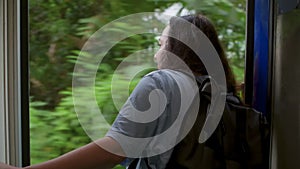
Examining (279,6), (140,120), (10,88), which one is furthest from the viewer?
(10,88)

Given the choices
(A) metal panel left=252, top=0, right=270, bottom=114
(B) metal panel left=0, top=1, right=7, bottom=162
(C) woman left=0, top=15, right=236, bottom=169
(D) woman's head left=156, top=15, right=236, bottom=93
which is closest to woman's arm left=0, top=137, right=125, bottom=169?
(C) woman left=0, top=15, right=236, bottom=169

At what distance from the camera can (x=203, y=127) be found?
4.05 feet

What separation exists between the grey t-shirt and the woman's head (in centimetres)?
14

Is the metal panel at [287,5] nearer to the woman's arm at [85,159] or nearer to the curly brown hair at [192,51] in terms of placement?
the curly brown hair at [192,51]

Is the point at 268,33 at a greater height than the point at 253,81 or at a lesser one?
greater

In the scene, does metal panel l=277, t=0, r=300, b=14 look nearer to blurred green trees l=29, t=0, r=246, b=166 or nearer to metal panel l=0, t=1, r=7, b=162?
blurred green trees l=29, t=0, r=246, b=166

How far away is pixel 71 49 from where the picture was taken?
5.33ft

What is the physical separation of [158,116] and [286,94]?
44cm

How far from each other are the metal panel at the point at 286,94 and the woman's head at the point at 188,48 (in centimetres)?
17

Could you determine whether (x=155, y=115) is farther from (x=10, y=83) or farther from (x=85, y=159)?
(x=10, y=83)

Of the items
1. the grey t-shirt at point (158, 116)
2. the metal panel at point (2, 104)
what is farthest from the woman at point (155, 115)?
the metal panel at point (2, 104)

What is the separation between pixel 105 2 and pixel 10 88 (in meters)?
0.50

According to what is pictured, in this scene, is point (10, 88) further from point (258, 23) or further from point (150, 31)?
point (258, 23)

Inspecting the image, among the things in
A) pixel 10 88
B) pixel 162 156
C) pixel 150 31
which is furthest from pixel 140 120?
pixel 10 88
